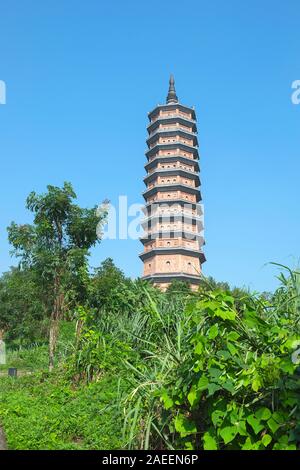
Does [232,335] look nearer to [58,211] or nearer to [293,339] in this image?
[293,339]

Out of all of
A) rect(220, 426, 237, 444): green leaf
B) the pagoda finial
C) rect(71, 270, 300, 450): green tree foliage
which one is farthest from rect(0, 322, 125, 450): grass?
the pagoda finial

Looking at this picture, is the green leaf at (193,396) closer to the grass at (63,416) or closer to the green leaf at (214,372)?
the green leaf at (214,372)

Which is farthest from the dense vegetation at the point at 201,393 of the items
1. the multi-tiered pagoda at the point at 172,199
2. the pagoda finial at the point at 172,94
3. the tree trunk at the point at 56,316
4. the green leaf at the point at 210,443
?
the pagoda finial at the point at 172,94

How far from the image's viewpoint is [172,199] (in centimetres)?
3744

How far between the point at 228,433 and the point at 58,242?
9447mm

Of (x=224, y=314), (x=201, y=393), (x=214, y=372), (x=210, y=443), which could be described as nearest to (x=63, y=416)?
(x=201, y=393)

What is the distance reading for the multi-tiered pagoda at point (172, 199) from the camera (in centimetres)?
3691

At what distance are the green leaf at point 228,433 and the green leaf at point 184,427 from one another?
0.37 m

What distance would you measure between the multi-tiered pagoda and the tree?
24258 mm

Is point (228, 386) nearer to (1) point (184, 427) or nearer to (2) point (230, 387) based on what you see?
(2) point (230, 387)

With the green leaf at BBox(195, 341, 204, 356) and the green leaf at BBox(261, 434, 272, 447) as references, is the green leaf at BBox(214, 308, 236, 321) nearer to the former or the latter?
the green leaf at BBox(195, 341, 204, 356)
